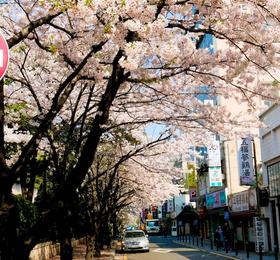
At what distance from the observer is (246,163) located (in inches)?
1257

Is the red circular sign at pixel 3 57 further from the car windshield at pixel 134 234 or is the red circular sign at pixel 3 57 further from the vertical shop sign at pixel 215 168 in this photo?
the vertical shop sign at pixel 215 168

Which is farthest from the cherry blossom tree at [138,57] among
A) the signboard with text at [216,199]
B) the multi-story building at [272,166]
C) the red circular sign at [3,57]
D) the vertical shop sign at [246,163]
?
the signboard with text at [216,199]

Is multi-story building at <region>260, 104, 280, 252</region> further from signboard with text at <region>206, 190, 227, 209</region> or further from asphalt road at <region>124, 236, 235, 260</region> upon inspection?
signboard with text at <region>206, 190, 227, 209</region>

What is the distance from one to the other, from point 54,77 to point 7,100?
1.58 m

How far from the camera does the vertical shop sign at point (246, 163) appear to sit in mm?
31812

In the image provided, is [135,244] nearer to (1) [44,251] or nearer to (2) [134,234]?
(2) [134,234]

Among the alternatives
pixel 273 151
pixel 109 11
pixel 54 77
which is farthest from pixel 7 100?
pixel 273 151

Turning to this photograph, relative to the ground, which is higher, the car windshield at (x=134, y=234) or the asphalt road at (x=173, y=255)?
the car windshield at (x=134, y=234)

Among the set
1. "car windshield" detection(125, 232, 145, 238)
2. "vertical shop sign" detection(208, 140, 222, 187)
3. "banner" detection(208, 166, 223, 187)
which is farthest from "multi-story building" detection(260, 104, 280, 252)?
"banner" detection(208, 166, 223, 187)

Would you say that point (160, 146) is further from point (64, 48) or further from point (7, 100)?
point (64, 48)

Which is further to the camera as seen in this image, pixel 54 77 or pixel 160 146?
pixel 160 146

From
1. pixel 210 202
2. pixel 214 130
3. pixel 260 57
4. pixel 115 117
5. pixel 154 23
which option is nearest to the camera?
pixel 154 23

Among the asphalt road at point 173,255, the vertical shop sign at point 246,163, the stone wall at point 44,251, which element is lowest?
the asphalt road at point 173,255

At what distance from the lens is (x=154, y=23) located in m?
6.42
